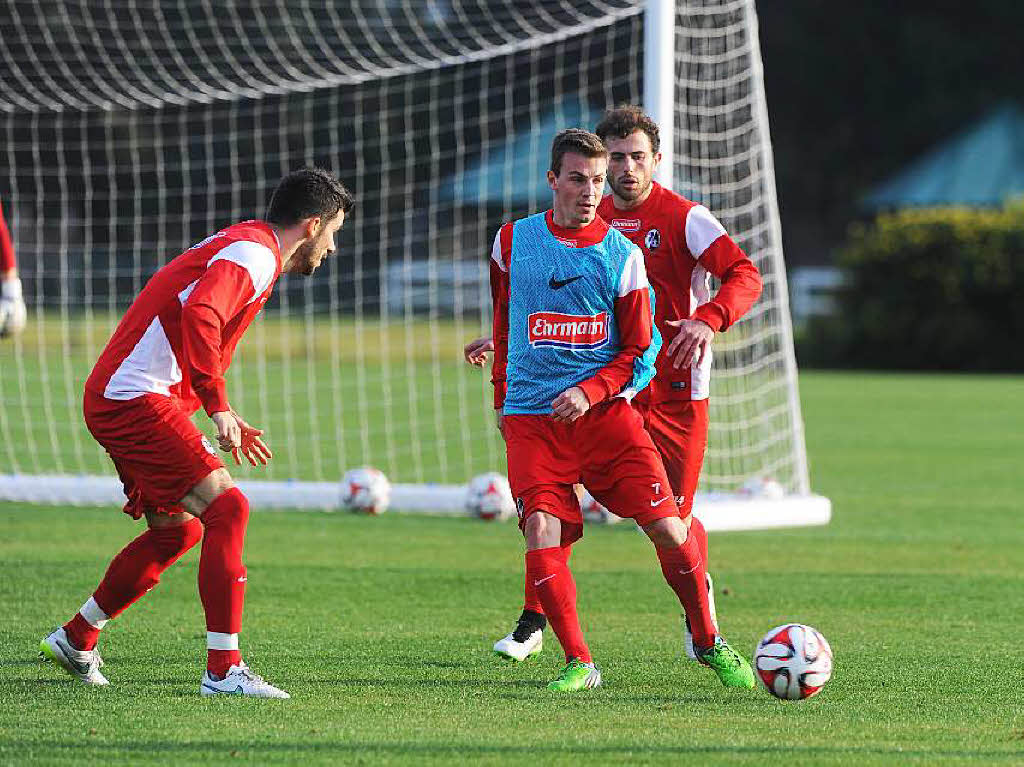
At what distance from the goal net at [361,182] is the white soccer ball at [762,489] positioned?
267 millimetres

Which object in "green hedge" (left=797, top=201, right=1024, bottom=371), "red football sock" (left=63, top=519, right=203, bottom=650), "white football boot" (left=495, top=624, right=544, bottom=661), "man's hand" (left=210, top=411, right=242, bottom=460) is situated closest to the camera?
"man's hand" (left=210, top=411, right=242, bottom=460)

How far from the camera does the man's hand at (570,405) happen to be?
19.0ft

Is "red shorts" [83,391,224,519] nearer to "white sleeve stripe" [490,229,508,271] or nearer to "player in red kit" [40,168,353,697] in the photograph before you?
"player in red kit" [40,168,353,697]

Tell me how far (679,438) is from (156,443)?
219 centimetres

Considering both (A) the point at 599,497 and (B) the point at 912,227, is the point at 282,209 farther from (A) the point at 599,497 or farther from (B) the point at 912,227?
(B) the point at 912,227

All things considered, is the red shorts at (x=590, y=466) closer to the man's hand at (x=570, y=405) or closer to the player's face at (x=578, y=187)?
the man's hand at (x=570, y=405)

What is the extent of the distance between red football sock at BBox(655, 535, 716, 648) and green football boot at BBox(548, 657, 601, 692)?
0.42 m

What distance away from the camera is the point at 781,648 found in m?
5.69

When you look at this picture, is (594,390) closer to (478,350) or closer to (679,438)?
(478,350)

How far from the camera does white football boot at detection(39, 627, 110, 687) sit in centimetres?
597

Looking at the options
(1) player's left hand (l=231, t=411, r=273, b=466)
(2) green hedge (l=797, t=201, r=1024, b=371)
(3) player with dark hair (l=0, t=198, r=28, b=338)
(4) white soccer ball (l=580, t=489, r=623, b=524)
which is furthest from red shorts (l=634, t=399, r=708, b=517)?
(2) green hedge (l=797, t=201, r=1024, b=371)

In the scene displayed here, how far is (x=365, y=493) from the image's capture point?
11289mm

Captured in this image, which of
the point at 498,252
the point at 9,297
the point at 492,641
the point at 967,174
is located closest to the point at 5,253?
the point at 9,297

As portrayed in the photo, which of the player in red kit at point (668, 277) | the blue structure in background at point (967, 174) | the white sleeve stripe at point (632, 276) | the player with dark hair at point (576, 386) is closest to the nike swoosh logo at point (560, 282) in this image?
the player with dark hair at point (576, 386)
